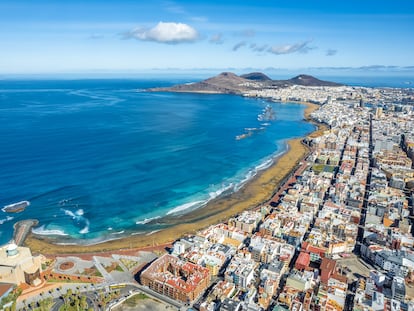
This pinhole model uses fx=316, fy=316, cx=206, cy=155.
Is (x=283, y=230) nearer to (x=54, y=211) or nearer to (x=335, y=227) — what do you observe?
(x=335, y=227)

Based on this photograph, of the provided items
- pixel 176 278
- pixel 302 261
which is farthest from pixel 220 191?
pixel 176 278

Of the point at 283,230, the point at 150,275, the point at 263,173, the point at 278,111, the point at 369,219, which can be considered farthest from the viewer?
the point at 278,111

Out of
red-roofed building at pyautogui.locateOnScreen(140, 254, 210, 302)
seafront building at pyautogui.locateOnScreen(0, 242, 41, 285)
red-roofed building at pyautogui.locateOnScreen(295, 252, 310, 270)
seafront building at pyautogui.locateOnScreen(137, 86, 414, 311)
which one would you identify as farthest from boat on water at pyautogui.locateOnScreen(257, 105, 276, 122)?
seafront building at pyautogui.locateOnScreen(0, 242, 41, 285)

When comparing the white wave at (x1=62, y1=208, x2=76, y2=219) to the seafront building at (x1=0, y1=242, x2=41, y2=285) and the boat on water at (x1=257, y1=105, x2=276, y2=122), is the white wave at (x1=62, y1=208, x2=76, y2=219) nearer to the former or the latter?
the seafront building at (x1=0, y1=242, x2=41, y2=285)

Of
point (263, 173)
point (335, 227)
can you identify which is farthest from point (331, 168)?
point (335, 227)

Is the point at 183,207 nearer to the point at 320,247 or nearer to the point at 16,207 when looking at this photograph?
the point at 320,247
